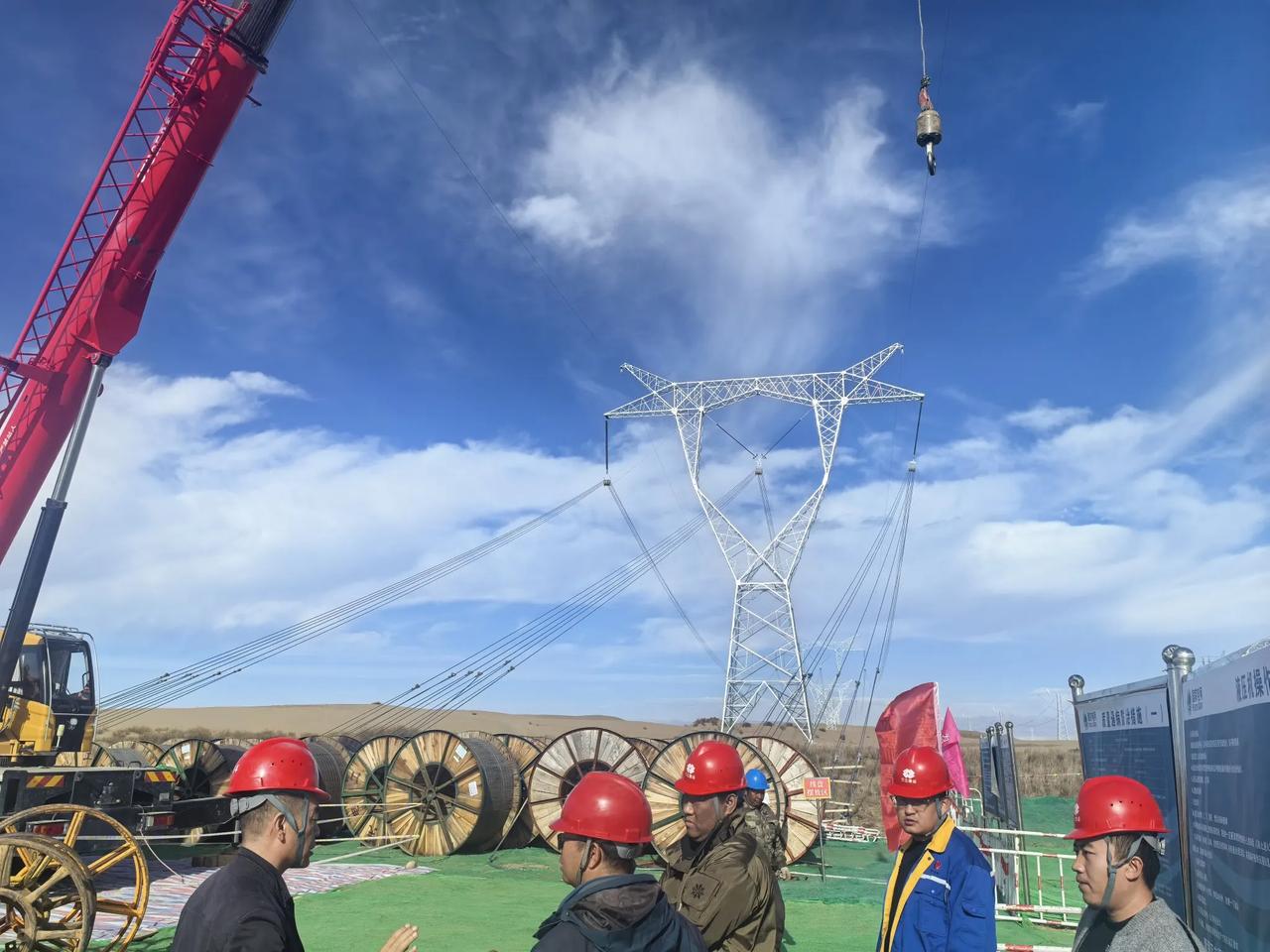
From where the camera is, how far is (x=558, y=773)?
1736 centimetres

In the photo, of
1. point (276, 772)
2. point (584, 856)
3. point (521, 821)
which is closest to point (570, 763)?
point (521, 821)

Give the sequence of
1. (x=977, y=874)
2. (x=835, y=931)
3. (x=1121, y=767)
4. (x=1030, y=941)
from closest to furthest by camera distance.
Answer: (x=977, y=874) → (x=1121, y=767) → (x=1030, y=941) → (x=835, y=931)

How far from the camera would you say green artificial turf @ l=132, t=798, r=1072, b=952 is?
32.3 ft

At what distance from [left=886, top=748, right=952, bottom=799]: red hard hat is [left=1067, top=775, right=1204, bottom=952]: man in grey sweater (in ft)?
3.55

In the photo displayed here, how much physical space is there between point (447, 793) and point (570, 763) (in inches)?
92.7

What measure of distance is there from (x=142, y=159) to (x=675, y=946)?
45.3 feet

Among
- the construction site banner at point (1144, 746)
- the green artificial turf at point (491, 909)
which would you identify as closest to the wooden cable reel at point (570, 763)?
the green artificial turf at point (491, 909)

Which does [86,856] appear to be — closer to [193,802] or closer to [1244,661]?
[193,802]

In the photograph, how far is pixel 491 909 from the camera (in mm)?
11703

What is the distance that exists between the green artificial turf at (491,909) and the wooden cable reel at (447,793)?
1.89ft

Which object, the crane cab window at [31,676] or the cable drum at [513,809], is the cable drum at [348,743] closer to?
the cable drum at [513,809]

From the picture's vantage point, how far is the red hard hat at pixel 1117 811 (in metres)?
3.21

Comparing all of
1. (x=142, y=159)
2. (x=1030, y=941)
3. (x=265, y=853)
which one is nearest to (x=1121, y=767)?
(x=265, y=853)

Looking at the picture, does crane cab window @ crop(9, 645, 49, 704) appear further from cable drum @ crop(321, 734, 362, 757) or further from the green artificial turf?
cable drum @ crop(321, 734, 362, 757)
